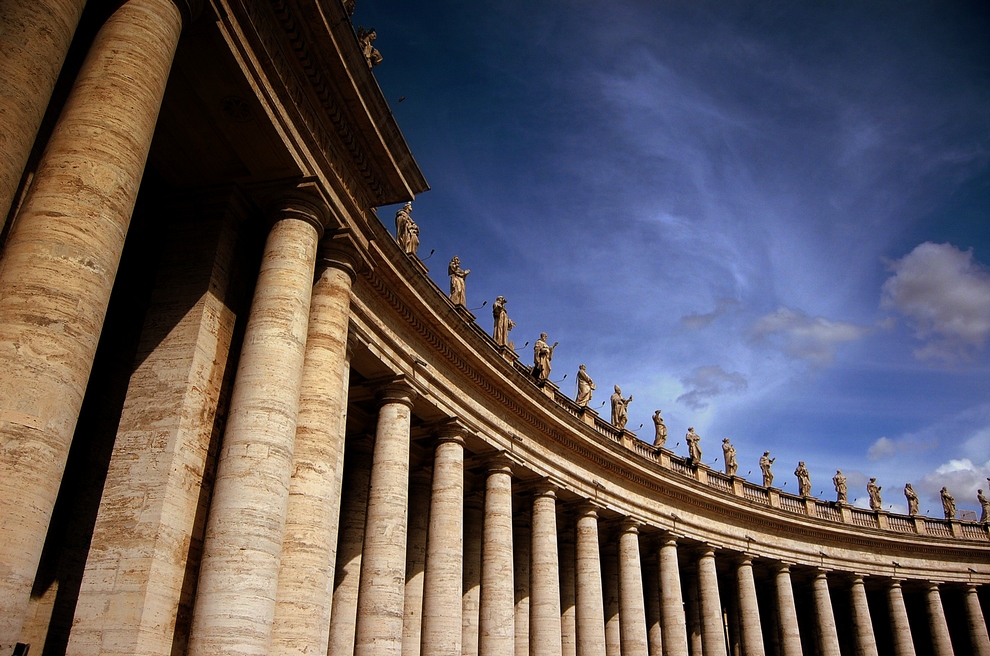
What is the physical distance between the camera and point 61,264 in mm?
8914

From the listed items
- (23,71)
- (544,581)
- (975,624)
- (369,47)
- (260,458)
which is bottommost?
(260,458)

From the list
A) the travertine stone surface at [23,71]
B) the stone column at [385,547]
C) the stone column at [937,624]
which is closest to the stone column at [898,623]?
the stone column at [937,624]

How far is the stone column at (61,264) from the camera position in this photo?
8.00 meters

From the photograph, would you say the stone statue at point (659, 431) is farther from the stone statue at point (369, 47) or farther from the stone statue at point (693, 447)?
the stone statue at point (369, 47)

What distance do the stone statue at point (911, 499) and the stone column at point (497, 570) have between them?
41.3m

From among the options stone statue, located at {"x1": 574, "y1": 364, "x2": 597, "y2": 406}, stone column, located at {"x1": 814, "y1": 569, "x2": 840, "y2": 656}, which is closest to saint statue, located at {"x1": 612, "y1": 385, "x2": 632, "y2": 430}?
stone statue, located at {"x1": 574, "y1": 364, "x2": 597, "y2": 406}


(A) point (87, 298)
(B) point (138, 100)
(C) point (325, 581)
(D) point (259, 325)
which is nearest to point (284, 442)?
(D) point (259, 325)

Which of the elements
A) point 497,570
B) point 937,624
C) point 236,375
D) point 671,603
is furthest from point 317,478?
point 937,624

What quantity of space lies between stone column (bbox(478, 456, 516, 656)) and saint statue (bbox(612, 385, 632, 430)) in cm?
1283

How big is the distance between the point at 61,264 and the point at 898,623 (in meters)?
55.2

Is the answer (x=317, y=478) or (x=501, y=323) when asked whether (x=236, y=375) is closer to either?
(x=317, y=478)

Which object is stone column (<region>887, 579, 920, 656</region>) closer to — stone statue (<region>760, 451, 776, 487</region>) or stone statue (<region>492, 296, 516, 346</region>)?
stone statue (<region>760, 451, 776, 487</region>)

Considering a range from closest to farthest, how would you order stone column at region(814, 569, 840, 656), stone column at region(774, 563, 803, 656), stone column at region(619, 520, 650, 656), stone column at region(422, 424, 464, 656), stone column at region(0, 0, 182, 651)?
stone column at region(0, 0, 182, 651), stone column at region(422, 424, 464, 656), stone column at region(619, 520, 650, 656), stone column at region(774, 563, 803, 656), stone column at region(814, 569, 840, 656)

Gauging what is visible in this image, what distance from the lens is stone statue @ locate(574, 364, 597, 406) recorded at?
127ft
